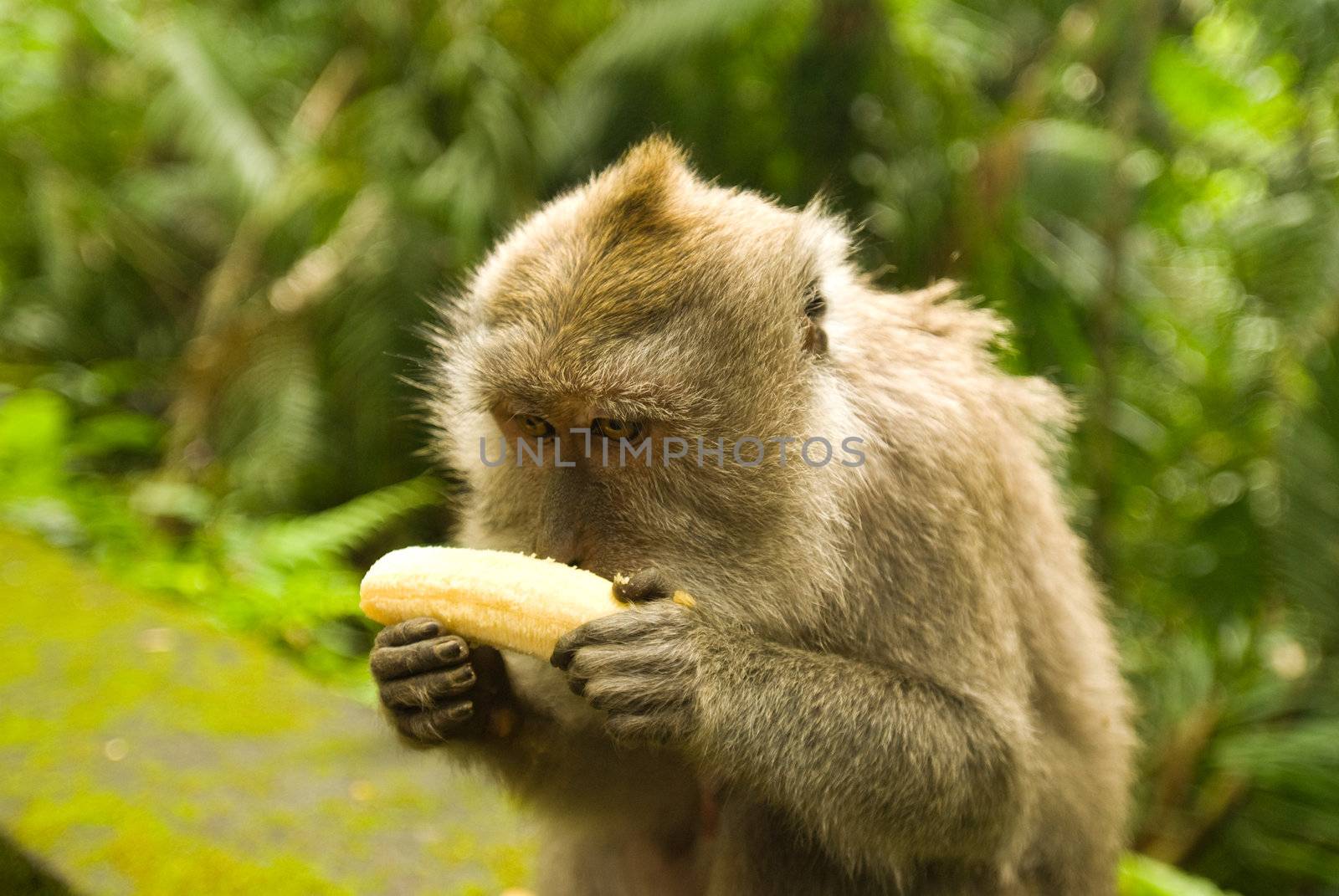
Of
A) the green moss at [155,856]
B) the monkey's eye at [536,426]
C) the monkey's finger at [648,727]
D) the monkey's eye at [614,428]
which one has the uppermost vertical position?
the monkey's eye at [614,428]

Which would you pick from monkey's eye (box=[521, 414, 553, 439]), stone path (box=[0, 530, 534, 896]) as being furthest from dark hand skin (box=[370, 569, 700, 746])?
stone path (box=[0, 530, 534, 896])

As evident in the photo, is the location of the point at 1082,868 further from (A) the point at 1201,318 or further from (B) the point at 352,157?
(B) the point at 352,157

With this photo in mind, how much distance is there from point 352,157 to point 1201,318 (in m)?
5.06

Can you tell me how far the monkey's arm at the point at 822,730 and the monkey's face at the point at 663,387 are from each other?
0.69 ft

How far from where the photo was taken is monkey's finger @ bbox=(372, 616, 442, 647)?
88.3 inches

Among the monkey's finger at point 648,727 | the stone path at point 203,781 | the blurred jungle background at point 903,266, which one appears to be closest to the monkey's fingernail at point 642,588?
the monkey's finger at point 648,727

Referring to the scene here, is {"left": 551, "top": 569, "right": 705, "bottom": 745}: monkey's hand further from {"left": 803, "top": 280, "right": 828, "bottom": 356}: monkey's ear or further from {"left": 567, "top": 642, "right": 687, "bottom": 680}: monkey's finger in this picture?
{"left": 803, "top": 280, "right": 828, "bottom": 356}: monkey's ear

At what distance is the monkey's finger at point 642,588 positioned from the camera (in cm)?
208

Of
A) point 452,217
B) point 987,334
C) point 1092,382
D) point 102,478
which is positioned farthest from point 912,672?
point 102,478

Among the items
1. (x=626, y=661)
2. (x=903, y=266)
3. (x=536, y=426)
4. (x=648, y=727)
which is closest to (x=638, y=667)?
(x=626, y=661)

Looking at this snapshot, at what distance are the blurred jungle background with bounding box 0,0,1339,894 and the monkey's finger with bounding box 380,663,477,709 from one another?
92.1 inches

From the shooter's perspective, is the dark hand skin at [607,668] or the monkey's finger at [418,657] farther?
the monkey's finger at [418,657]

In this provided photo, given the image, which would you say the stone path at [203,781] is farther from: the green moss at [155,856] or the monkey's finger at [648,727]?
the monkey's finger at [648,727]

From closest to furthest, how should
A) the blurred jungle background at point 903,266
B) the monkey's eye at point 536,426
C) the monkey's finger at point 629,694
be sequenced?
1. the monkey's finger at point 629,694
2. the monkey's eye at point 536,426
3. the blurred jungle background at point 903,266
